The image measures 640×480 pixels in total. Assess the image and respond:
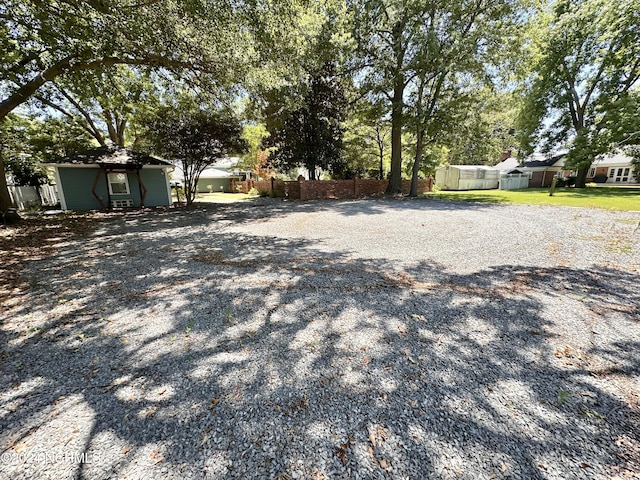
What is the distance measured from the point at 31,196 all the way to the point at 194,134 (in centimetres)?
1072

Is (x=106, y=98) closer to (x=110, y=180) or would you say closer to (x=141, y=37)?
(x=110, y=180)

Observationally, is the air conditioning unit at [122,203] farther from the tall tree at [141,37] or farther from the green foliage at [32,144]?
the green foliage at [32,144]

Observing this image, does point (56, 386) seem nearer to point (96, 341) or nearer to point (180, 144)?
point (96, 341)

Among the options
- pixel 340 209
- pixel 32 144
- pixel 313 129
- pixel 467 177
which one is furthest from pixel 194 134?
pixel 467 177

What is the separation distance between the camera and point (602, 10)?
18.1 metres

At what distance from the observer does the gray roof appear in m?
12.5

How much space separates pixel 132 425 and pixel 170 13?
8964 mm

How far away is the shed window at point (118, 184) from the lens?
14.0 metres

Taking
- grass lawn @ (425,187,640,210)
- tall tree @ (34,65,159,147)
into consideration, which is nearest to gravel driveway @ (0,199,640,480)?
tall tree @ (34,65,159,147)

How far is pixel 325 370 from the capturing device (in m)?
2.36

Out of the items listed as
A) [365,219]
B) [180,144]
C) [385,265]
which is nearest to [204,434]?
[385,265]

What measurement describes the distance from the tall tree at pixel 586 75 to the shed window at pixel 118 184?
80.8ft

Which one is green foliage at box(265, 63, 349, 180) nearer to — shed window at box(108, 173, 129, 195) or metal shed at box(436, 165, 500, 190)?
shed window at box(108, 173, 129, 195)

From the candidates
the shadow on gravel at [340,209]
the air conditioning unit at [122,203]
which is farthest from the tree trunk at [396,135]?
the air conditioning unit at [122,203]
